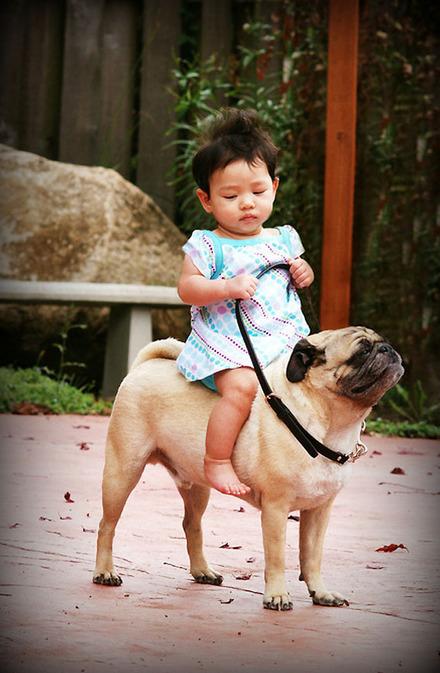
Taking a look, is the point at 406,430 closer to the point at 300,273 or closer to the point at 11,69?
the point at 300,273

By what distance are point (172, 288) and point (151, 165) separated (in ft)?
5.72

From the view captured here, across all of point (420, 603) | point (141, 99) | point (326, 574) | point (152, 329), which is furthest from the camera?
point (141, 99)

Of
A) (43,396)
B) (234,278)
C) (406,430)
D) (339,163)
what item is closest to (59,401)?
(43,396)

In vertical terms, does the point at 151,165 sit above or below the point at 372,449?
above

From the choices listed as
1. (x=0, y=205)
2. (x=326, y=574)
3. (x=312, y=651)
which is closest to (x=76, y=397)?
(x=0, y=205)

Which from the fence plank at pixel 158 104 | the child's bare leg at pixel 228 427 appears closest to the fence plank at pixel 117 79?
the fence plank at pixel 158 104

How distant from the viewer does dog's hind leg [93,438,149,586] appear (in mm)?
3219

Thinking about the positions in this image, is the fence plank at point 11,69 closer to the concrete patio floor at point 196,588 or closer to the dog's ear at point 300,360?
the concrete patio floor at point 196,588

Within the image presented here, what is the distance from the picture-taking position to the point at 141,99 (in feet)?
29.7

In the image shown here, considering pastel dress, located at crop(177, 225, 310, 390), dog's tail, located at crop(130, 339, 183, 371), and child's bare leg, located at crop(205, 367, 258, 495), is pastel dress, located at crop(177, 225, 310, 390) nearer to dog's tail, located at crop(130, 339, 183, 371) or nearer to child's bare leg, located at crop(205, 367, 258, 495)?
child's bare leg, located at crop(205, 367, 258, 495)

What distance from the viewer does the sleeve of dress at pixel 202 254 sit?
10.2 ft

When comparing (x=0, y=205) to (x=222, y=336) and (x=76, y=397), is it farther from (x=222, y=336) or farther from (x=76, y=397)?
(x=222, y=336)

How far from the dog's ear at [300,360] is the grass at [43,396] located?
4507 millimetres

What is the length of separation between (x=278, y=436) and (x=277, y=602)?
1.51ft
